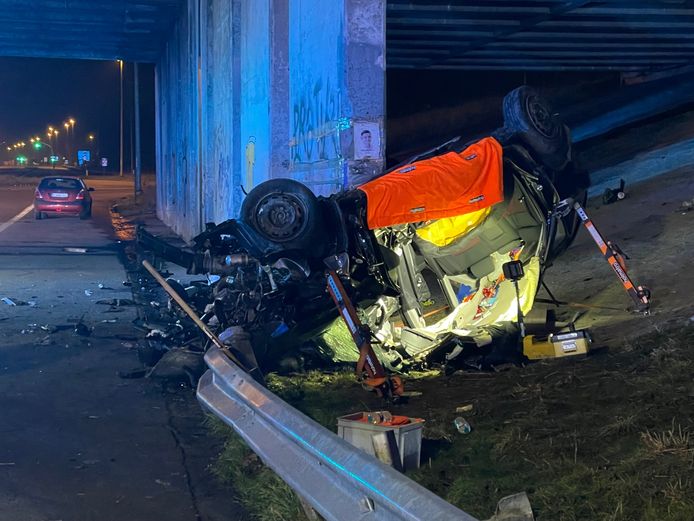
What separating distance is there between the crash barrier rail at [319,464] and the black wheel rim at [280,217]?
4.81 feet

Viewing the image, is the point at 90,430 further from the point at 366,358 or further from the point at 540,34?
the point at 540,34

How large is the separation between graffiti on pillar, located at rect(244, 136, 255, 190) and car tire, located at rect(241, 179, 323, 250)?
7.13 metres

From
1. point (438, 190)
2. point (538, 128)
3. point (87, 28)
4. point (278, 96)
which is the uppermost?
point (87, 28)

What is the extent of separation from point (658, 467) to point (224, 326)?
14.2 ft

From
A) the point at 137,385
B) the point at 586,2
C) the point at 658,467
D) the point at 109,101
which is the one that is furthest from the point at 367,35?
the point at 109,101

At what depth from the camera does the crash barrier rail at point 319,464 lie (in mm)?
2809

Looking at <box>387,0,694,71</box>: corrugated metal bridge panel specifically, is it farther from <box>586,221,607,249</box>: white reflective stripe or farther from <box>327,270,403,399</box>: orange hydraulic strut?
<box>327,270,403,399</box>: orange hydraulic strut

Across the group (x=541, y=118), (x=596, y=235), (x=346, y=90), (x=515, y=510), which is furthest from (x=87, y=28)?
(x=515, y=510)

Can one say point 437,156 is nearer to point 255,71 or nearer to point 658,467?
point 658,467

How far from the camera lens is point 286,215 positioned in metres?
6.02

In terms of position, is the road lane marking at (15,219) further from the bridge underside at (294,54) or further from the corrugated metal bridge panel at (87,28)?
the corrugated metal bridge panel at (87,28)

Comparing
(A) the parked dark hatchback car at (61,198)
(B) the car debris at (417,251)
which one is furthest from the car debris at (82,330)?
(A) the parked dark hatchback car at (61,198)

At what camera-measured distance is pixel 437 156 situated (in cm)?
656

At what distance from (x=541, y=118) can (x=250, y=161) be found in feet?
24.8
